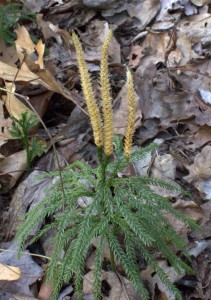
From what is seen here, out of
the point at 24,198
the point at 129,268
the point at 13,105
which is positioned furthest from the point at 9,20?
the point at 129,268

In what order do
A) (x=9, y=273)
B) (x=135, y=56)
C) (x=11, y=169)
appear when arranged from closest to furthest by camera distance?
1. (x=9, y=273)
2. (x=11, y=169)
3. (x=135, y=56)

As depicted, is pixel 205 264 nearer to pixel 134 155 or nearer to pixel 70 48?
pixel 134 155

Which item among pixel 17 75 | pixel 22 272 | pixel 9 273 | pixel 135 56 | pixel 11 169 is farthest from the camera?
pixel 135 56

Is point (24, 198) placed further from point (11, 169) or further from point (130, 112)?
point (130, 112)

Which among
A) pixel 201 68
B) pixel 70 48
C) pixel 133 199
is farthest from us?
pixel 70 48

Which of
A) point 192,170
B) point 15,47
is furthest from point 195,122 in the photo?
point 15,47

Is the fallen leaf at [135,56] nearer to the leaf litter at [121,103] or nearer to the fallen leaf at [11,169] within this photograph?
the leaf litter at [121,103]
